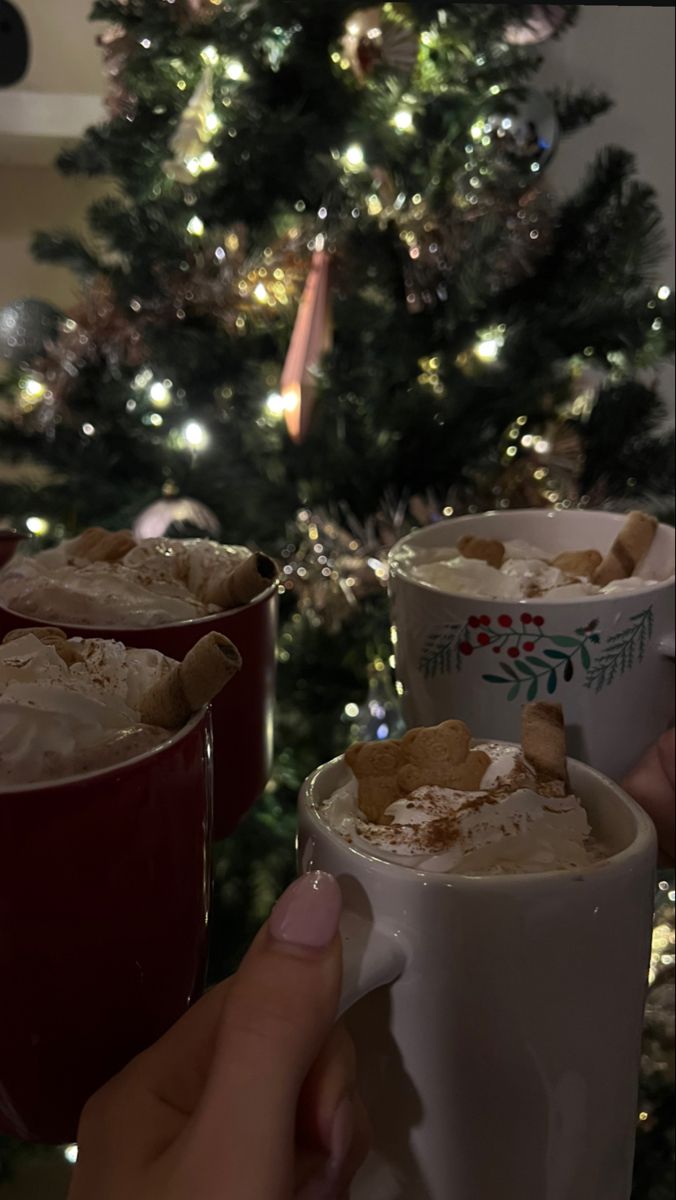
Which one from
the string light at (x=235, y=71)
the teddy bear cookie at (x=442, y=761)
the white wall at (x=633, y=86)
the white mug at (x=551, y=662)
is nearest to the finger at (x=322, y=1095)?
the teddy bear cookie at (x=442, y=761)

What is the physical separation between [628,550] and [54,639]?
1.11ft

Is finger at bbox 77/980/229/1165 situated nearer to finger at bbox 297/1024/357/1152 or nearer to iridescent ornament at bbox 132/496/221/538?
finger at bbox 297/1024/357/1152

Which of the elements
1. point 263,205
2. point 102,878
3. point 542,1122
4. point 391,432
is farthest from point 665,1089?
point 263,205

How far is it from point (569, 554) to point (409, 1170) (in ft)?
1.20

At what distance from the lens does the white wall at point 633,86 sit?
1595 millimetres

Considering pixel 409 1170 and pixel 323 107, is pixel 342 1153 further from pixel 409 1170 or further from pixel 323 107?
pixel 323 107

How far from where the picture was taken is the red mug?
1.47ft

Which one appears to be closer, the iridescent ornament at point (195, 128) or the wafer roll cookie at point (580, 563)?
the wafer roll cookie at point (580, 563)

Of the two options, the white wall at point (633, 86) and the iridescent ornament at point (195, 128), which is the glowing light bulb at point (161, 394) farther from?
the white wall at point (633, 86)

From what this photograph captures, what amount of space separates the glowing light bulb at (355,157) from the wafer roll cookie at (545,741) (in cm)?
86

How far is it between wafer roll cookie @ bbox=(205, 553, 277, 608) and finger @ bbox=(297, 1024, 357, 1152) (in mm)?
202

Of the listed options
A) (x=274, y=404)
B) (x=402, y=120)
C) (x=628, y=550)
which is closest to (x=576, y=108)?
(x=402, y=120)

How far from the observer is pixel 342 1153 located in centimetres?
32

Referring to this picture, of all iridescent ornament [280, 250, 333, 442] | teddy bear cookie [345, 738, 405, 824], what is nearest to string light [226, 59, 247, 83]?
iridescent ornament [280, 250, 333, 442]
